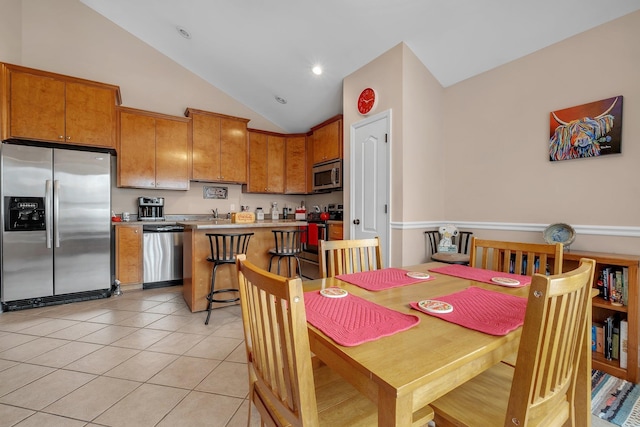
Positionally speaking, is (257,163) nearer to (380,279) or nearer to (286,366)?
(380,279)

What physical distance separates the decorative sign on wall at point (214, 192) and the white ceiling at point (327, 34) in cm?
172

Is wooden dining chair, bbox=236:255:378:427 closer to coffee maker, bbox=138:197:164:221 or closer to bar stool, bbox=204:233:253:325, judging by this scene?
bar stool, bbox=204:233:253:325

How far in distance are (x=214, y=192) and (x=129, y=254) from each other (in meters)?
1.62

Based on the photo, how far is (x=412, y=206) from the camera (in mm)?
2959

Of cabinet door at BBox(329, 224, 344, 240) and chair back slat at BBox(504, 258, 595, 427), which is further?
cabinet door at BBox(329, 224, 344, 240)

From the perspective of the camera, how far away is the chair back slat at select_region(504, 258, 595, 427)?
676 millimetres

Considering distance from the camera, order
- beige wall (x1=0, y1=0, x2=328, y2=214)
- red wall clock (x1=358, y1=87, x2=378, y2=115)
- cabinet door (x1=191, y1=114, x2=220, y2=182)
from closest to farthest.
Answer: red wall clock (x1=358, y1=87, x2=378, y2=115) < beige wall (x1=0, y1=0, x2=328, y2=214) < cabinet door (x1=191, y1=114, x2=220, y2=182)

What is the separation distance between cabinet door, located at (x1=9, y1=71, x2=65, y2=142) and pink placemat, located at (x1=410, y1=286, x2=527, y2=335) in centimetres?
427

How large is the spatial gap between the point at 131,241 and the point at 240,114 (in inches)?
110

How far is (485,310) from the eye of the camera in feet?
3.30

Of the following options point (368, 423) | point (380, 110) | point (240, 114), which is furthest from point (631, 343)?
point (240, 114)

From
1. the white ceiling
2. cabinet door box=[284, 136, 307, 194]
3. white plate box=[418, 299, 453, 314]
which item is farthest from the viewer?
cabinet door box=[284, 136, 307, 194]

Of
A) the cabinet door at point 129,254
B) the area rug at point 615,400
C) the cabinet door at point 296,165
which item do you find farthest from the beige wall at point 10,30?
the area rug at point 615,400

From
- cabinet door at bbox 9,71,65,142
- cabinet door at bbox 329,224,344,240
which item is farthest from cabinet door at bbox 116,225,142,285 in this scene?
cabinet door at bbox 329,224,344,240
